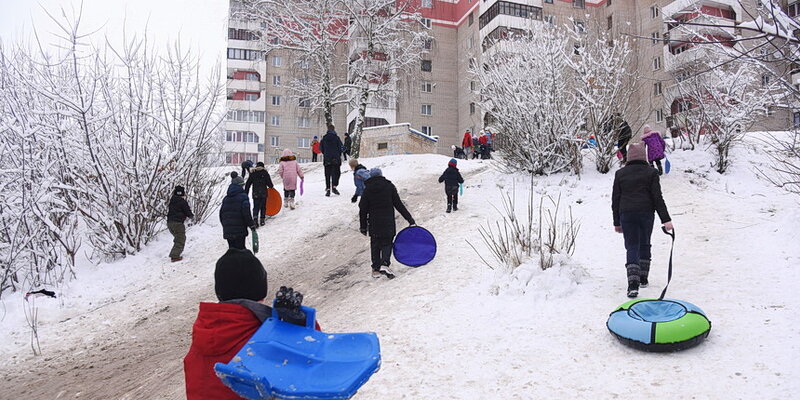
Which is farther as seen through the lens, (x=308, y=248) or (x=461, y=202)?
(x=461, y=202)

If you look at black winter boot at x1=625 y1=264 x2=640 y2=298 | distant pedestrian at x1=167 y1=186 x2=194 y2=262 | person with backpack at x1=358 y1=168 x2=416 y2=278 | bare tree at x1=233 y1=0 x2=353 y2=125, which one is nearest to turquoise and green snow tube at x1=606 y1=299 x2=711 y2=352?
black winter boot at x1=625 y1=264 x2=640 y2=298

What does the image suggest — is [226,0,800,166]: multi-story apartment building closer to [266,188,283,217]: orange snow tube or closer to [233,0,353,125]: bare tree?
[233,0,353,125]: bare tree

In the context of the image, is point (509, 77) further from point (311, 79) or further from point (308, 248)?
point (311, 79)

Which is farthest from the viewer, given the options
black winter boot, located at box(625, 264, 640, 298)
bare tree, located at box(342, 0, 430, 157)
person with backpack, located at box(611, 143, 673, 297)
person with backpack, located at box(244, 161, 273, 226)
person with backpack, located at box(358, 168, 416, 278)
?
bare tree, located at box(342, 0, 430, 157)

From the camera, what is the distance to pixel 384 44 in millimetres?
22062

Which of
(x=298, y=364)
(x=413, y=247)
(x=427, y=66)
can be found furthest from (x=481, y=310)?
(x=427, y=66)

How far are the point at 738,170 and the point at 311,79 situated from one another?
17521mm

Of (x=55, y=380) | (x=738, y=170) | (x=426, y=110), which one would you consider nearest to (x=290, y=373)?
(x=55, y=380)

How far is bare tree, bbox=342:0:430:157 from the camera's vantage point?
21750 mm

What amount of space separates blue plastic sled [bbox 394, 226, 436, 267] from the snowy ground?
30 centimetres

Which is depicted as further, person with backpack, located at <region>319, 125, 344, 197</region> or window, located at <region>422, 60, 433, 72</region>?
window, located at <region>422, 60, 433, 72</region>

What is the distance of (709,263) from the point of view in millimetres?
6645

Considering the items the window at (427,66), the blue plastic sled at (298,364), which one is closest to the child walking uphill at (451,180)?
the blue plastic sled at (298,364)

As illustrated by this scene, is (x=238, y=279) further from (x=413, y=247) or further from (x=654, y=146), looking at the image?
(x=654, y=146)
